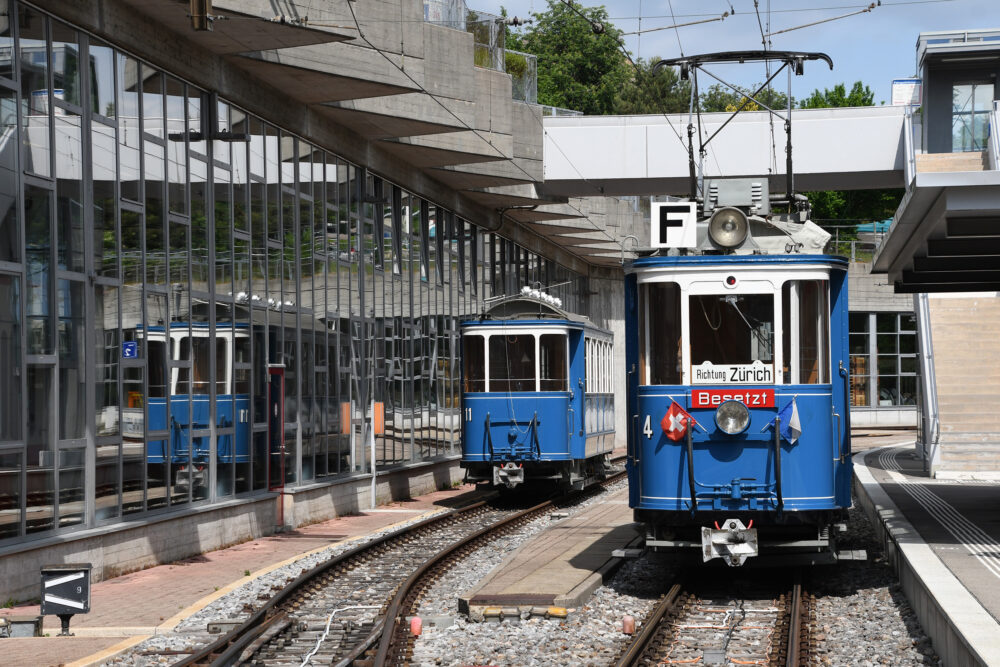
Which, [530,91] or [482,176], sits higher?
[530,91]

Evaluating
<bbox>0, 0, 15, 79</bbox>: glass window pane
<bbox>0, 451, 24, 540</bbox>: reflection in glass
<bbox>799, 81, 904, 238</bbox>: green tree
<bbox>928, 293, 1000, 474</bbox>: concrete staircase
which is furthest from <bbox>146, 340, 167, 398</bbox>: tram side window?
<bbox>799, 81, 904, 238</bbox>: green tree

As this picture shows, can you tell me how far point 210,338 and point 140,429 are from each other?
6.88 feet

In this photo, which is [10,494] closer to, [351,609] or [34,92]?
[351,609]

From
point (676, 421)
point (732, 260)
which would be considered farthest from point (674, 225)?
point (676, 421)

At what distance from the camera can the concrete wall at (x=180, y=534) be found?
11.4 m

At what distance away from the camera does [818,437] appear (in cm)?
1078

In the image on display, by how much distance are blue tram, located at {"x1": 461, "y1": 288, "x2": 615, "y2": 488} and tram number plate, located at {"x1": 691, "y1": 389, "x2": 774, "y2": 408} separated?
926 centimetres

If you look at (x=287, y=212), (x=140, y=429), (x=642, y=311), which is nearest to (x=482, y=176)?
(x=287, y=212)

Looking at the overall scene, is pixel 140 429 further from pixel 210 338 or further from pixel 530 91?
pixel 530 91

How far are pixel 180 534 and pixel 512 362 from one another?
6.85m

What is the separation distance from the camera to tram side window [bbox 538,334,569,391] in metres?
20.0

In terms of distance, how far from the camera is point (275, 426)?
17.6 metres

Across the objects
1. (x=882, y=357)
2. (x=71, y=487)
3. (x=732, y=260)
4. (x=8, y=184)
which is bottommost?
(x=71, y=487)

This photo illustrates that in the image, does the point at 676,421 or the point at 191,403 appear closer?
the point at 676,421
